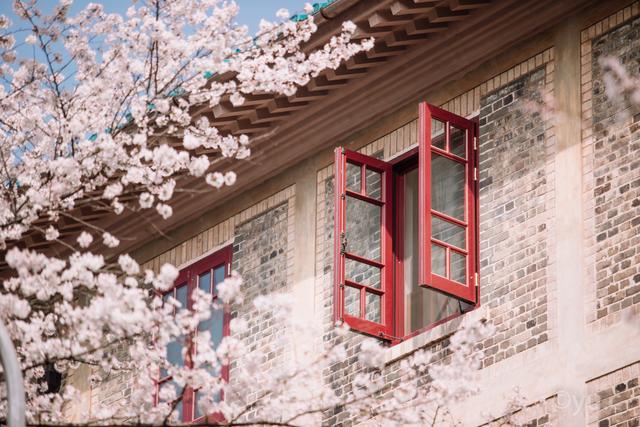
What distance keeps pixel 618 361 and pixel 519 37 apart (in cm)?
352

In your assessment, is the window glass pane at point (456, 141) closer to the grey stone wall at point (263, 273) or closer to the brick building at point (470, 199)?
the brick building at point (470, 199)

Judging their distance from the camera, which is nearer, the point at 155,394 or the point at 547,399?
the point at 547,399

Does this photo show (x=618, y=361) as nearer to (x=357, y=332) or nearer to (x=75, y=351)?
(x=357, y=332)

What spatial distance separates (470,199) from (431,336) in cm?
130

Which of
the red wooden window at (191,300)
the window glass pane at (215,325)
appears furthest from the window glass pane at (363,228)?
the window glass pane at (215,325)

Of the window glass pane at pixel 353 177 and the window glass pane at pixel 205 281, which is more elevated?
the window glass pane at pixel 353 177

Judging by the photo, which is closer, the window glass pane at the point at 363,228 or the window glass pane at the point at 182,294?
the window glass pane at the point at 363,228

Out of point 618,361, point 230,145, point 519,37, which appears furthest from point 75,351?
point 519,37

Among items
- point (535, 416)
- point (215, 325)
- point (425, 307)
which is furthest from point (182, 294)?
point (535, 416)

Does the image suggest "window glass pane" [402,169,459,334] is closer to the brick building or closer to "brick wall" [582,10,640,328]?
the brick building

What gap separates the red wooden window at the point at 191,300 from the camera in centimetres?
1836

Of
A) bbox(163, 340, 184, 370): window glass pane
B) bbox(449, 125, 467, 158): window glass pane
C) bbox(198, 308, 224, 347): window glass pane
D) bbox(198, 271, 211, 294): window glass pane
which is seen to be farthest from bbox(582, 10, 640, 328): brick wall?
bbox(163, 340, 184, 370): window glass pane

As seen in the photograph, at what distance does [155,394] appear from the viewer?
19.1m

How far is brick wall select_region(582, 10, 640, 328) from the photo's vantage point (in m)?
14.0
